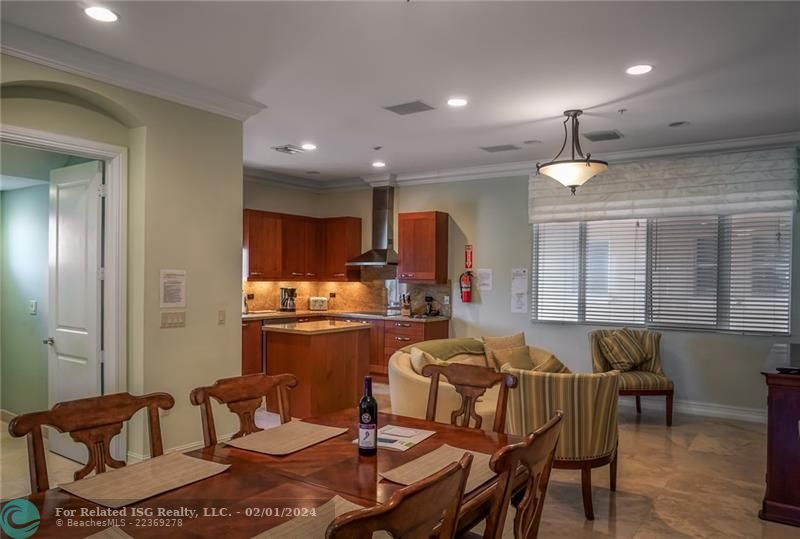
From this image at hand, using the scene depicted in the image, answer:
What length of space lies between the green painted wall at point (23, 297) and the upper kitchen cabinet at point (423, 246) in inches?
162

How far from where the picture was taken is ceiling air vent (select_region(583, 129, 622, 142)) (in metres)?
5.27

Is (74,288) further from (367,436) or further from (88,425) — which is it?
(367,436)

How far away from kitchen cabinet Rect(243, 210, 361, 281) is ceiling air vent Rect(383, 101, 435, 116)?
3.39 metres

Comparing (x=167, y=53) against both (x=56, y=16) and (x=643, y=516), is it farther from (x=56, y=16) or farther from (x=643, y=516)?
(x=643, y=516)

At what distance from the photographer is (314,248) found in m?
8.43

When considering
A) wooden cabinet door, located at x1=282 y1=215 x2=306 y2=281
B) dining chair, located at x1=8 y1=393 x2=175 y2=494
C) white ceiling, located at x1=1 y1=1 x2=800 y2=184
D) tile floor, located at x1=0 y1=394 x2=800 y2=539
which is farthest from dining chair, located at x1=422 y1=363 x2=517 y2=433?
wooden cabinet door, located at x1=282 y1=215 x2=306 y2=281

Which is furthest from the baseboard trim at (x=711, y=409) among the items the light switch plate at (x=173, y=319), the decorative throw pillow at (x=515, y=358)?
the light switch plate at (x=173, y=319)

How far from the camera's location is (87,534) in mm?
1441

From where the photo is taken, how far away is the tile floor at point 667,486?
321 cm

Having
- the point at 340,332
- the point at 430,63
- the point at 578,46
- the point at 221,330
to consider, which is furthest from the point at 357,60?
the point at 340,332

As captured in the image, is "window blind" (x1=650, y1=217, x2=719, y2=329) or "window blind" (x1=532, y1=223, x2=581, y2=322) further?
"window blind" (x1=532, y1=223, x2=581, y2=322)

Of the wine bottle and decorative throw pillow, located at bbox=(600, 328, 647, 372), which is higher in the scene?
the wine bottle

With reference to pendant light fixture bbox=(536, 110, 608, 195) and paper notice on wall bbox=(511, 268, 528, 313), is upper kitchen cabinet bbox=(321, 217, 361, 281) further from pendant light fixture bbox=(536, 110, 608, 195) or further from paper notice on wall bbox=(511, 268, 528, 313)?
pendant light fixture bbox=(536, 110, 608, 195)

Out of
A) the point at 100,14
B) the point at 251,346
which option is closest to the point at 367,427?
the point at 100,14
